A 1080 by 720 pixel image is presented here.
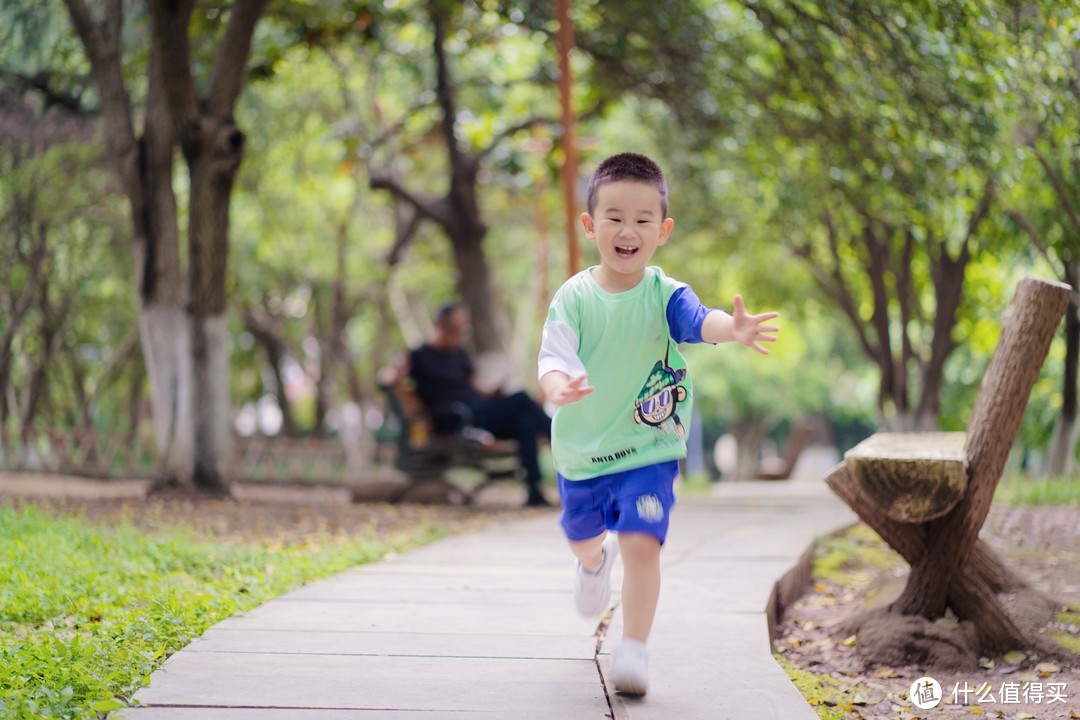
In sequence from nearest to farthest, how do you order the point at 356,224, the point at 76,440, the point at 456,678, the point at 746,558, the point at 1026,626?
the point at 456,678
the point at 1026,626
the point at 746,558
the point at 76,440
the point at 356,224

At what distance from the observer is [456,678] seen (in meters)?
3.68

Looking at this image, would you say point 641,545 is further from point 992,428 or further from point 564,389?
point 992,428

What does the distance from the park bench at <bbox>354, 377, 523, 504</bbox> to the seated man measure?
90 millimetres

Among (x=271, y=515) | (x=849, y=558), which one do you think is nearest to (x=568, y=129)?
(x=271, y=515)

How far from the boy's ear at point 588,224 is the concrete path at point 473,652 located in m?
1.41

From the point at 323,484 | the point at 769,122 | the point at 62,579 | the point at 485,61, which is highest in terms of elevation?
the point at 485,61

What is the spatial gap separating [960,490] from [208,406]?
7589 mm

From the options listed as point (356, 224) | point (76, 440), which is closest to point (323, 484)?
point (76, 440)

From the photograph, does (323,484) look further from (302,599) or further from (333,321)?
(302,599)

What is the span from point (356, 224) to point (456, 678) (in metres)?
22.4

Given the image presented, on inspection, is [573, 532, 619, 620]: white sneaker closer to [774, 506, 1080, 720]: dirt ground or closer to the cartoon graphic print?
the cartoon graphic print

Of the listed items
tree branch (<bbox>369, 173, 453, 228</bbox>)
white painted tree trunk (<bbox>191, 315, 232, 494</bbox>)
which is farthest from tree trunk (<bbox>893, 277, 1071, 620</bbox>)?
tree branch (<bbox>369, 173, 453, 228</bbox>)

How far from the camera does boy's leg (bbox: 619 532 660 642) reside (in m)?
3.69

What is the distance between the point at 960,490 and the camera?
4387 mm
